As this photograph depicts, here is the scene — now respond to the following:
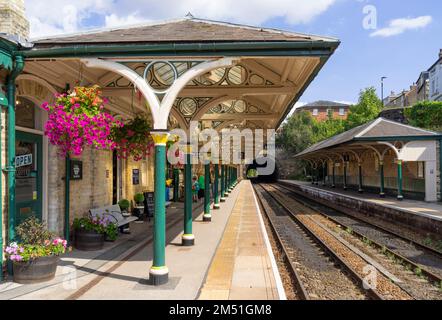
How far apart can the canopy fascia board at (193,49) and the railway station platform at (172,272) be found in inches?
141

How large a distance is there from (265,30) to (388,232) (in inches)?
355

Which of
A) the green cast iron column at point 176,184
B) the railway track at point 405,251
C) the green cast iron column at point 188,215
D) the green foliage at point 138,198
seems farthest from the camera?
the green cast iron column at point 176,184

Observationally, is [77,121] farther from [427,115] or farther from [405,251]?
[427,115]

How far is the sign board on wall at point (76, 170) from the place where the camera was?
26.5ft

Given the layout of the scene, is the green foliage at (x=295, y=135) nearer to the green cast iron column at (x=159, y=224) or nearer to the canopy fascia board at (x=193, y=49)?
the canopy fascia board at (x=193, y=49)

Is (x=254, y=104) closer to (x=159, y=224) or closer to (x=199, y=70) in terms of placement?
(x=199, y=70)

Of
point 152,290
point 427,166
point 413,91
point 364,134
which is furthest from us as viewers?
point 413,91

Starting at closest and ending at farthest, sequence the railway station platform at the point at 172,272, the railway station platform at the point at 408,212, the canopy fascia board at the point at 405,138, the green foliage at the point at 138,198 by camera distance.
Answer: the railway station platform at the point at 172,272
the railway station platform at the point at 408,212
the green foliage at the point at 138,198
the canopy fascia board at the point at 405,138

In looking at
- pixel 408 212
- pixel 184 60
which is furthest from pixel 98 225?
pixel 408 212

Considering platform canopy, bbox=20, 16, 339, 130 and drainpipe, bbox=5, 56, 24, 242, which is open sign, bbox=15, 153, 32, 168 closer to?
drainpipe, bbox=5, 56, 24, 242

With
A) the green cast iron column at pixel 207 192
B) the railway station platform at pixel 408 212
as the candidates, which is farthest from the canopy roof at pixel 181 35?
the railway station platform at pixel 408 212

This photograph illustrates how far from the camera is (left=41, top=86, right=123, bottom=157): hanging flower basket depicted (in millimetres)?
5207
